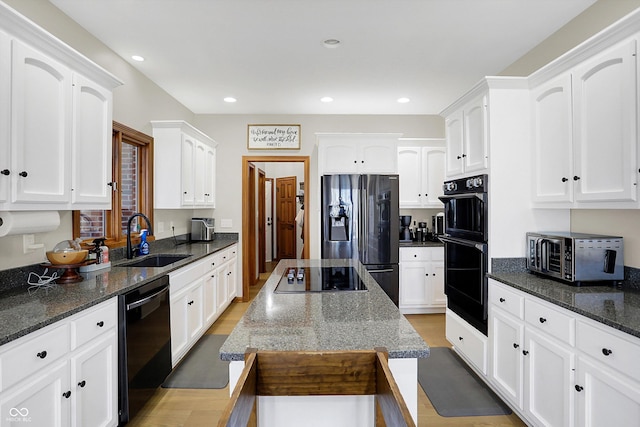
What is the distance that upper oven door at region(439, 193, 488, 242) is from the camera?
2.56 meters

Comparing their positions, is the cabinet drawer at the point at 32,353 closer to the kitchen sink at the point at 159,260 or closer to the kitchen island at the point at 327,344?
the kitchen island at the point at 327,344

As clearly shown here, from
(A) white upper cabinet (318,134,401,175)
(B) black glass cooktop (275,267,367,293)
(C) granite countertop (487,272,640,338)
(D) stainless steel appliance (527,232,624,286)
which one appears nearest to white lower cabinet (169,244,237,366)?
(B) black glass cooktop (275,267,367,293)

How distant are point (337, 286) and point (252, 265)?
408 centimetres

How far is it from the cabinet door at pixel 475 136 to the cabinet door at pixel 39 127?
2.72 meters

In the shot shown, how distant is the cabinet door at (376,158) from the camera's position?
430cm

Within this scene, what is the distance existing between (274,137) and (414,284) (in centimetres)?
277

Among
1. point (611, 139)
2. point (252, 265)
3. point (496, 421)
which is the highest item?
point (611, 139)


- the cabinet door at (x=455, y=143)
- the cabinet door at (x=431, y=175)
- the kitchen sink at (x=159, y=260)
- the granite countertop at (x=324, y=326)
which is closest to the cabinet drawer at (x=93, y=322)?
the granite countertop at (x=324, y=326)

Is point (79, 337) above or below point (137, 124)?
below

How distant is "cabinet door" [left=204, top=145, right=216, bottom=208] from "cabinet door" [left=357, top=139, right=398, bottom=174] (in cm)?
196

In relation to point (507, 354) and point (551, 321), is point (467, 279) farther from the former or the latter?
point (551, 321)

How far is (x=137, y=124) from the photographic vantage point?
3.39 m

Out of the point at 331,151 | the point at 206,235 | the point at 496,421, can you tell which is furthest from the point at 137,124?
the point at 496,421

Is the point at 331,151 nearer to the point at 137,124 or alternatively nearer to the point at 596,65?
the point at 137,124
